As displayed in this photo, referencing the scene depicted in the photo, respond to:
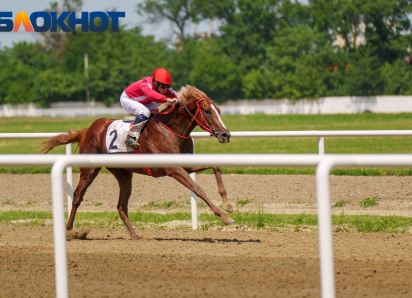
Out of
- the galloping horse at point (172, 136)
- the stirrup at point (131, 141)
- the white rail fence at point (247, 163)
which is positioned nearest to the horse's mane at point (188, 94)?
the galloping horse at point (172, 136)

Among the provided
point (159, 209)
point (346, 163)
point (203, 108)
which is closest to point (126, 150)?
point (203, 108)

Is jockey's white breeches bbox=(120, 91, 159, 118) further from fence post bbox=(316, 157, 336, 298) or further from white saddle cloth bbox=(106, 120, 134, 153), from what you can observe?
fence post bbox=(316, 157, 336, 298)

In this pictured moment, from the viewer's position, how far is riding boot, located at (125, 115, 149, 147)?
586 centimetres

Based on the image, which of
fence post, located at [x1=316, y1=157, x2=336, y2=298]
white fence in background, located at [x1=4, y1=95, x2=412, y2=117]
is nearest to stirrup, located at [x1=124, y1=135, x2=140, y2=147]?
fence post, located at [x1=316, y1=157, x2=336, y2=298]

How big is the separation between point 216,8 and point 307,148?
159 feet

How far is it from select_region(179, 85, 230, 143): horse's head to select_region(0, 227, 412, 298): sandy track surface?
977mm

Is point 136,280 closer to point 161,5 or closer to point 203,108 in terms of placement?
point 203,108

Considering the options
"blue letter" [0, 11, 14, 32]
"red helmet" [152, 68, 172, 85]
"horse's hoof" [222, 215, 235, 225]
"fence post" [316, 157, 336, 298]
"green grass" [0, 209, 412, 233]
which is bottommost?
"green grass" [0, 209, 412, 233]

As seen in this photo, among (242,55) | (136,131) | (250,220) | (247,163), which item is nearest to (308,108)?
(242,55)

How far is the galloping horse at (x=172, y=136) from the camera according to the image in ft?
18.0

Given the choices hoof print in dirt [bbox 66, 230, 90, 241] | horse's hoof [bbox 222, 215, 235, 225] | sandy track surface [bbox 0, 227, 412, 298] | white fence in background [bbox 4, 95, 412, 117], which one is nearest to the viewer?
sandy track surface [bbox 0, 227, 412, 298]

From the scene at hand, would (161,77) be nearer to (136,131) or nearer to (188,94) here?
(188,94)

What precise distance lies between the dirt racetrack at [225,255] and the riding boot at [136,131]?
3.07 feet

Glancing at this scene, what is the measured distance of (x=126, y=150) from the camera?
5.97 meters
